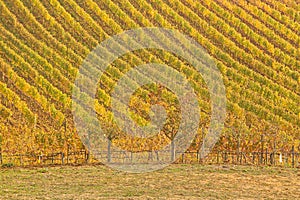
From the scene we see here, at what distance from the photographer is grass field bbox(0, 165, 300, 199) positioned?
30.1 m

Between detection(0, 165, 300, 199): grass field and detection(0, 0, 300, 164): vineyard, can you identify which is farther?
detection(0, 0, 300, 164): vineyard

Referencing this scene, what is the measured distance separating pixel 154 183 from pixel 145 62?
2347cm

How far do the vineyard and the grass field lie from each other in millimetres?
4997

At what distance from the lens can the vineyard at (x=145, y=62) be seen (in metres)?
44.2

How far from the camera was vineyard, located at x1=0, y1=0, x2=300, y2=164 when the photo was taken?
44.2 metres

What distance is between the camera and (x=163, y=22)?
62344 millimetres

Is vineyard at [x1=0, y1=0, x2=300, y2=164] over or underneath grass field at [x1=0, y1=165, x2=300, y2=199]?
over

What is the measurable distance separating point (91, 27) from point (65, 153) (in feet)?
65.6

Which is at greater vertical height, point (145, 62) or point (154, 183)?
point (145, 62)

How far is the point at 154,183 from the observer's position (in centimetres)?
3306

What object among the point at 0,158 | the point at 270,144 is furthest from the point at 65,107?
the point at 270,144

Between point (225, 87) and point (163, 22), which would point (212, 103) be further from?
point (163, 22)

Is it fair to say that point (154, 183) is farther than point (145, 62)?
No

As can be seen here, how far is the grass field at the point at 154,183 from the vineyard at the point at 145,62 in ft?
16.4
